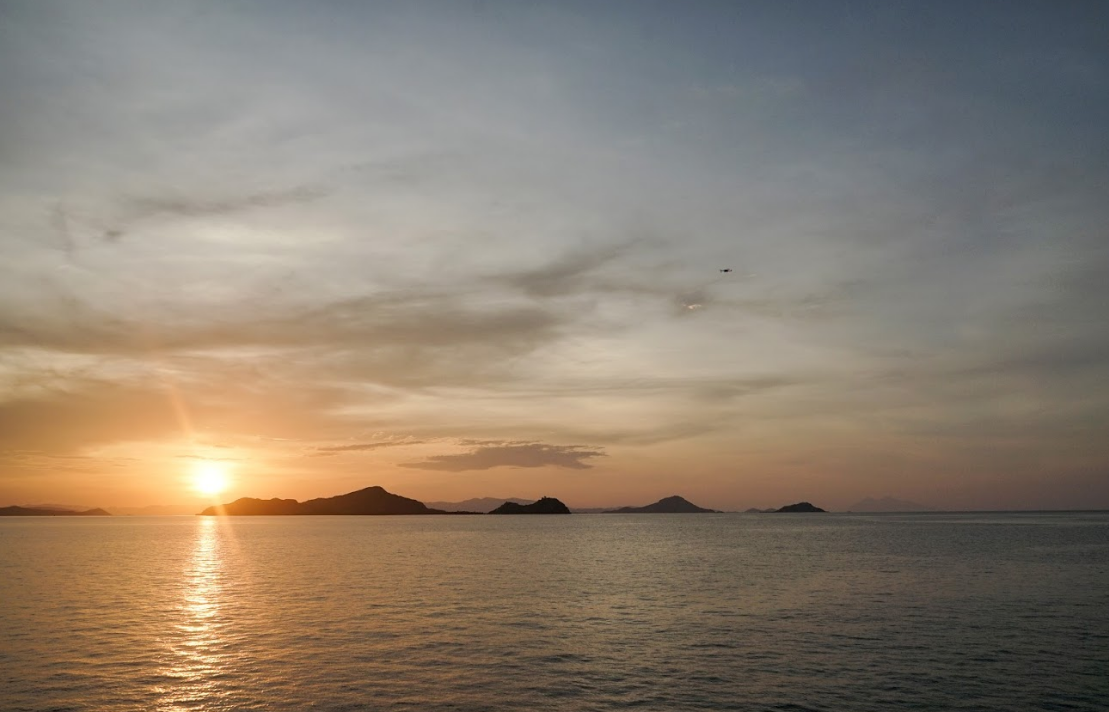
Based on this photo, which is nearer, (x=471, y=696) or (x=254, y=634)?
(x=471, y=696)

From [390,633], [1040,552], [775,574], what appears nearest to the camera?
[390,633]

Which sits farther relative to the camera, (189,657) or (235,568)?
(235,568)

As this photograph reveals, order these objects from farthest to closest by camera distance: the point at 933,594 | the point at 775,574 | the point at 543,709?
the point at 775,574 < the point at 933,594 < the point at 543,709

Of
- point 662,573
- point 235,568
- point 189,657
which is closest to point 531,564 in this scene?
point 662,573

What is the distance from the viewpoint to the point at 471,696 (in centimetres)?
4047

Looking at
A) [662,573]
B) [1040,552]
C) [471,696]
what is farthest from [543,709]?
[1040,552]

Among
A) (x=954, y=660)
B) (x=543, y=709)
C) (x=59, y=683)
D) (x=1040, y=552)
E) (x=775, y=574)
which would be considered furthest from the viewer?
(x=1040, y=552)

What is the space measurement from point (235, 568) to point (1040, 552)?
166m

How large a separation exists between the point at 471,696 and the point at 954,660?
33931 mm

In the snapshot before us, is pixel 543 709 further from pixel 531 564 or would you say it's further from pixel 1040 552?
pixel 1040 552

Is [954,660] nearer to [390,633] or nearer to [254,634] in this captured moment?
[390,633]

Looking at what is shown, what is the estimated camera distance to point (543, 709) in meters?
38.3

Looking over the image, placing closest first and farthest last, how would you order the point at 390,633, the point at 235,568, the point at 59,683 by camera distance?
the point at 59,683, the point at 390,633, the point at 235,568

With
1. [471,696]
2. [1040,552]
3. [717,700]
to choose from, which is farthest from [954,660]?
[1040,552]
